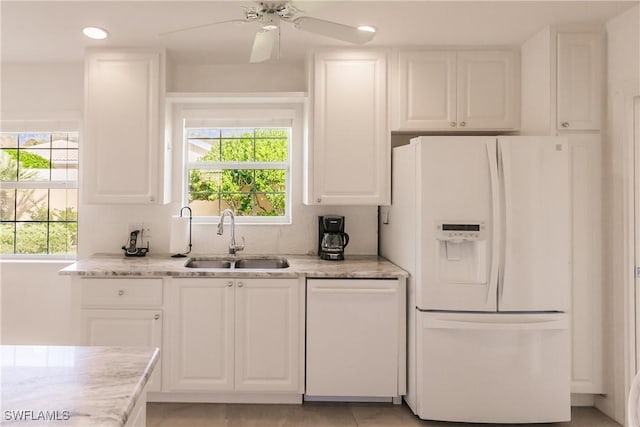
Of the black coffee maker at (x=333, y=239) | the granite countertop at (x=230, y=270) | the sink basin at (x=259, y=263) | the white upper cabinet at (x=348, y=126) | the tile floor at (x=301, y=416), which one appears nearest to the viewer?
the tile floor at (x=301, y=416)

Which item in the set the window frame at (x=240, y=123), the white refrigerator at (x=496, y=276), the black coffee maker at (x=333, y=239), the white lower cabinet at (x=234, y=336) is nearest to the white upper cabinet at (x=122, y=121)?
the window frame at (x=240, y=123)

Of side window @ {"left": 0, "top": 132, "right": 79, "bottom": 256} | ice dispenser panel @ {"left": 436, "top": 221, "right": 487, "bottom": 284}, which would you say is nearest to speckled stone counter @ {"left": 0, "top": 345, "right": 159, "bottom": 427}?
ice dispenser panel @ {"left": 436, "top": 221, "right": 487, "bottom": 284}

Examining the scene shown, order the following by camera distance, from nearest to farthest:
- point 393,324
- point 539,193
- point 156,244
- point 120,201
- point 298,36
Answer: point 539,193 → point 393,324 → point 298,36 → point 120,201 → point 156,244

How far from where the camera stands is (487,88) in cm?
292

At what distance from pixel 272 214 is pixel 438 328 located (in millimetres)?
1658

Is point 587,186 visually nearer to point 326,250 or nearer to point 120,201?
point 326,250

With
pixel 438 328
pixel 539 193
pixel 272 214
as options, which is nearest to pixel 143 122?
pixel 272 214

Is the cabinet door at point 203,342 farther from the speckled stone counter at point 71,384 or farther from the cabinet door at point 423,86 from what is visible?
the cabinet door at point 423,86

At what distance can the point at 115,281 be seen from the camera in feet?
8.42

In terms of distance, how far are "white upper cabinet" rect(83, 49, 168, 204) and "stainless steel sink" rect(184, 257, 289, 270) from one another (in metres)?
0.62

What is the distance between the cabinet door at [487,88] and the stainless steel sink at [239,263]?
5.55 ft

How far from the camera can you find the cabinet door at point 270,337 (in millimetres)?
2562

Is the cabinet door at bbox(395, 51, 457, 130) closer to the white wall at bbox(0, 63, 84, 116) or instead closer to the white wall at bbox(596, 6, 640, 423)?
the white wall at bbox(596, 6, 640, 423)

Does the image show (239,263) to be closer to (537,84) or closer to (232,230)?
(232,230)
